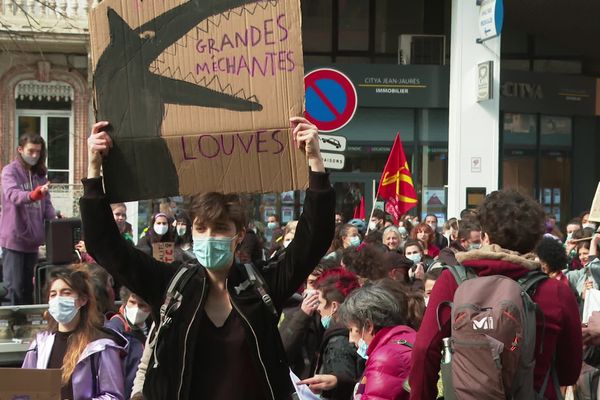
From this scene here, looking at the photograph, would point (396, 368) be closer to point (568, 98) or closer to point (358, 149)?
point (358, 149)

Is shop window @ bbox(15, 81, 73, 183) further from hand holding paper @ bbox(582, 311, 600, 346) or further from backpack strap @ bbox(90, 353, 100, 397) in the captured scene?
hand holding paper @ bbox(582, 311, 600, 346)

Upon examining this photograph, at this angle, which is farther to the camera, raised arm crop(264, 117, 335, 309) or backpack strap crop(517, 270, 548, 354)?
backpack strap crop(517, 270, 548, 354)

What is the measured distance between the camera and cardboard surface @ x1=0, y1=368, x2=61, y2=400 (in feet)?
11.8

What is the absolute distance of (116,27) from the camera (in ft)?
12.3

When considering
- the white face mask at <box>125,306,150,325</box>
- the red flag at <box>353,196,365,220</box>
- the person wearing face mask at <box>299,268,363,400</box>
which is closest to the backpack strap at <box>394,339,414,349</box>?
the person wearing face mask at <box>299,268,363,400</box>

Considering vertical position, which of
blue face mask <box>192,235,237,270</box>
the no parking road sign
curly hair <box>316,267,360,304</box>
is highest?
the no parking road sign

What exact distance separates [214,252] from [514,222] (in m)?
1.26

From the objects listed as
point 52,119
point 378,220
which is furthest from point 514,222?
point 52,119

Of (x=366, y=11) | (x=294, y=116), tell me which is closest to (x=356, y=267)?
(x=294, y=116)

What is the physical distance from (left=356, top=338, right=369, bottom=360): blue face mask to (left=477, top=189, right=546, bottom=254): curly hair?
54.9 inches

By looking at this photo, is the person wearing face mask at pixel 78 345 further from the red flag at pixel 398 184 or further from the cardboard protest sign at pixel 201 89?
the red flag at pixel 398 184

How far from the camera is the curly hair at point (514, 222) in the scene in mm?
4047

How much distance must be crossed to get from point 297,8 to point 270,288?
1.06 metres

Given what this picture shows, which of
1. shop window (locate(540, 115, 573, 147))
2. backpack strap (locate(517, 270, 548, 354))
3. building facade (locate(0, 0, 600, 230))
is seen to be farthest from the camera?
shop window (locate(540, 115, 573, 147))
